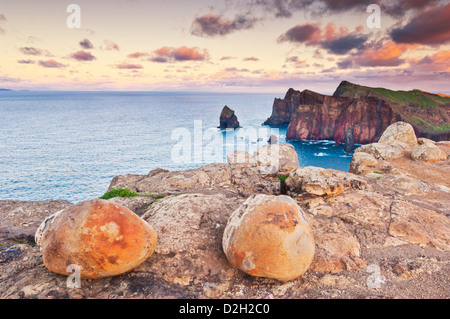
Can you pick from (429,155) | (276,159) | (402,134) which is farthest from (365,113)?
(276,159)

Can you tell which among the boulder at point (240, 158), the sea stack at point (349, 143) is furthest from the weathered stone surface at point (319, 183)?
the sea stack at point (349, 143)

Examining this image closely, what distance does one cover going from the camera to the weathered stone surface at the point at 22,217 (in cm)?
990

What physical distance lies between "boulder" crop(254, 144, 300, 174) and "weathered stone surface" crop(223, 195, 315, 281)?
9.75 metres

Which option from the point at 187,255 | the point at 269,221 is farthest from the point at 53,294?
the point at 269,221

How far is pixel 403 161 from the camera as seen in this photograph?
19.0m

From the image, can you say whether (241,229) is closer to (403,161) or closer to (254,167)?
(254,167)

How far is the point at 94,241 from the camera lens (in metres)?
6.17

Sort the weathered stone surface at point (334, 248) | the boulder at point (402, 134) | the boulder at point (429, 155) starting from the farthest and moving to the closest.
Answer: the boulder at point (402, 134) → the boulder at point (429, 155) → the weathered stone surface at point (334, 248)

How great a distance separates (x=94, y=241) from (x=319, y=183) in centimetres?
948

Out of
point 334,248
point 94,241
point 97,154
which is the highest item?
point 94,241

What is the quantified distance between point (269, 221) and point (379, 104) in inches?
3548

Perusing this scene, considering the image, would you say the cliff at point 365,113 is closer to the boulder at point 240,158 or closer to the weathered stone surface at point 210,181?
the boulder at point 240,158

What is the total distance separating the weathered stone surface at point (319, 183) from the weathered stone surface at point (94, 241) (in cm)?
810

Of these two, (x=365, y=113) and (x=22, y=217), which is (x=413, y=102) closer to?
(x=365, y=113)
